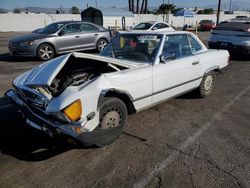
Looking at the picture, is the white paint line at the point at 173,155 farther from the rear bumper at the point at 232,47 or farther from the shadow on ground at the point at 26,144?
the rear bumper at the point at 232,47

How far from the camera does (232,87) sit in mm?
6316

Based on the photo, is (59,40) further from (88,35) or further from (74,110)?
(74,110)

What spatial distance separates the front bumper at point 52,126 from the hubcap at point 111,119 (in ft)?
0.79

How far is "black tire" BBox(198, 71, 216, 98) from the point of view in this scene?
5.17m

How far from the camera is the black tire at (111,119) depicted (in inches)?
126

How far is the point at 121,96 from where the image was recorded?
11.5 ft

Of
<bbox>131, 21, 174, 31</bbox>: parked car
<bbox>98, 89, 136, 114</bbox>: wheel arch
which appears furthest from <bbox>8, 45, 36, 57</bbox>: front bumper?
<bbox>131, 21, 174, 31</bbox>: parked car

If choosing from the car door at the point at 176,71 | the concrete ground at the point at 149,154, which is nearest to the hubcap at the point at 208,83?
the car door at the point at 176,71

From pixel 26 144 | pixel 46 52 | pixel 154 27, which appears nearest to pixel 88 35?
pixel 46 52

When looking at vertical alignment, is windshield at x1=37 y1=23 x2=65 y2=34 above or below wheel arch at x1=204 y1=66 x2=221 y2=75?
Result: above

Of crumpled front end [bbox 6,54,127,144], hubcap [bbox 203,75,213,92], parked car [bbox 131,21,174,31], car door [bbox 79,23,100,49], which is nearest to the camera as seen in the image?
crumpled front end [bbox 6,54,127,144]

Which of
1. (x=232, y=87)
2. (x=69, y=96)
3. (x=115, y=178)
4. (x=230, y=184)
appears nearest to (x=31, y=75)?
(x=69, y=96)

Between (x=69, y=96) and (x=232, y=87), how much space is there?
16.0ft

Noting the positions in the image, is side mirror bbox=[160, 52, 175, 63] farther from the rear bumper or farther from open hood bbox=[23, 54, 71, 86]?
the rear bumper
